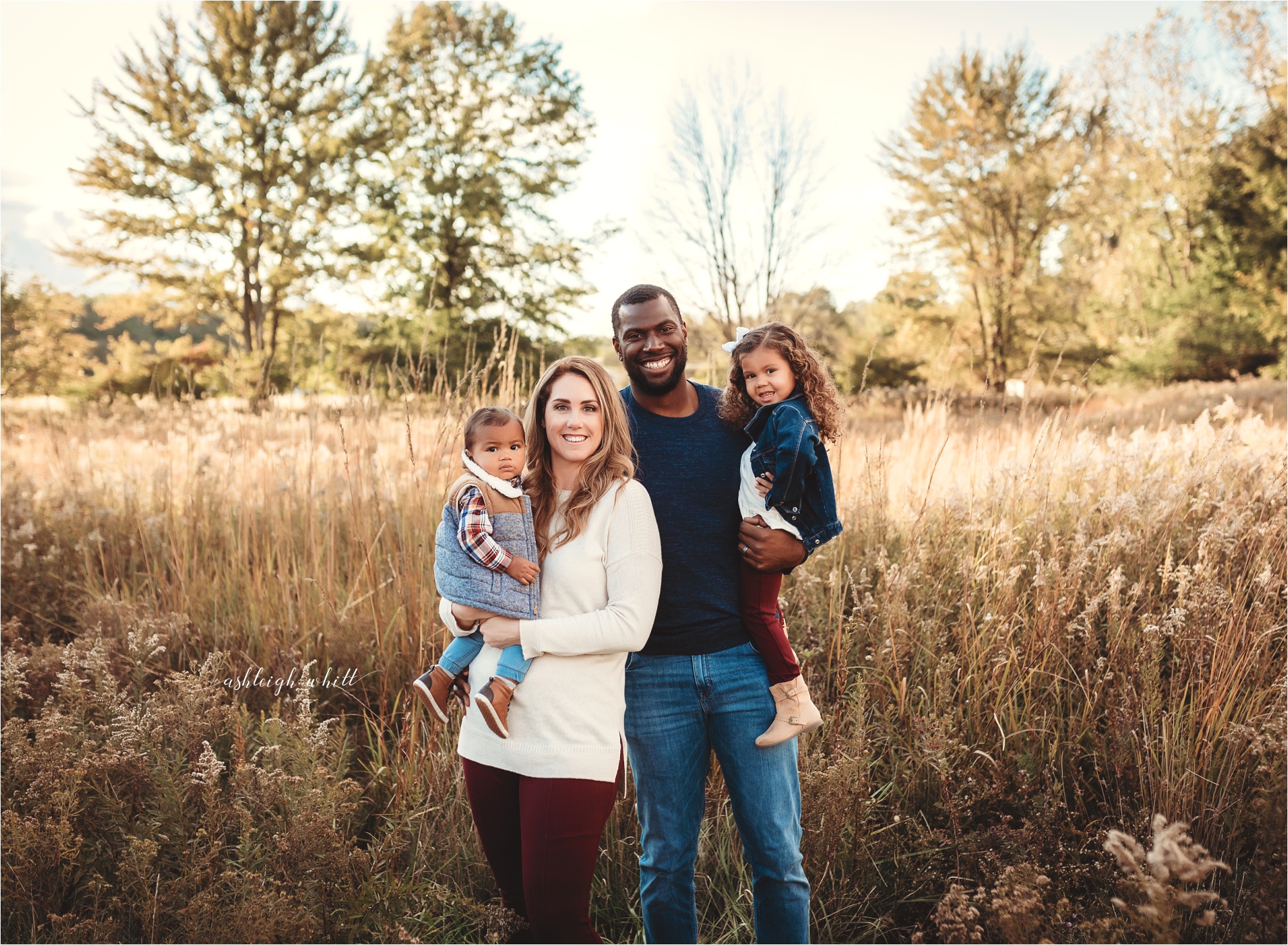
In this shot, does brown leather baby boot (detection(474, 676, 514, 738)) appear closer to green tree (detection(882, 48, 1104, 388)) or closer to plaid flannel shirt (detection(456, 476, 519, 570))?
plaid flannel shirt (detection(456, 476, 519, 570))

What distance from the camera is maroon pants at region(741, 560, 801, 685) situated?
2.22 m

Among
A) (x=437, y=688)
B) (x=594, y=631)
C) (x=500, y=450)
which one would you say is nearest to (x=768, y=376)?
(x=500, y=450)

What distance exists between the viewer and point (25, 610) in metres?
4.63

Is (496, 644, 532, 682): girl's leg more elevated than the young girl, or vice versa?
the young girl

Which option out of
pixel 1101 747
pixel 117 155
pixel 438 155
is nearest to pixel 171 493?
pixel 1101 747

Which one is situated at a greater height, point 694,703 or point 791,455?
point 791,455

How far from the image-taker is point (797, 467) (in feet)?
7.33

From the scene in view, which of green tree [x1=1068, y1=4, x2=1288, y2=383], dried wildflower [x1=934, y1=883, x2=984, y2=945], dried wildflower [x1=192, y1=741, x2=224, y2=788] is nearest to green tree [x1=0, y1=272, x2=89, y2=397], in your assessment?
dried wildflower [x1=192, y1=741, x2=224, y2=788]

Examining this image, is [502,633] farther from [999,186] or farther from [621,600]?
[999,186]

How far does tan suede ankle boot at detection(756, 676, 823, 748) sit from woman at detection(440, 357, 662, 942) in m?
0.44

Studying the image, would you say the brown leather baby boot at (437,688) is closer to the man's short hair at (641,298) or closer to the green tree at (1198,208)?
the man's short hair at (641,298)

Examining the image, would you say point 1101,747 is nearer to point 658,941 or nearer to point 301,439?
point 658,941

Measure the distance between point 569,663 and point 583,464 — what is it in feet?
1.81

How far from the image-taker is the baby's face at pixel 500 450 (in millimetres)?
2082
